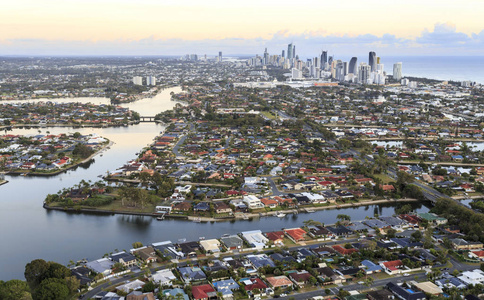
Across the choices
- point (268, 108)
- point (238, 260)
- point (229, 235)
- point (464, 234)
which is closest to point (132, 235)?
point (229, 235)

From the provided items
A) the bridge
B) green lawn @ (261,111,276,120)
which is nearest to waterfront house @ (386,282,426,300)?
green lawn @ (261,111,276,120)

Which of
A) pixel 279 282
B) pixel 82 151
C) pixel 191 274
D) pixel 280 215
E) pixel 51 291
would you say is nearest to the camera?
pixel 51 291

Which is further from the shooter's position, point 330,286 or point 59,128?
point 59,128

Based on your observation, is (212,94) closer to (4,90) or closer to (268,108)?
(268,108)

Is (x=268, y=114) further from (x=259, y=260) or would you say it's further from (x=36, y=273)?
(x=36, y=273)

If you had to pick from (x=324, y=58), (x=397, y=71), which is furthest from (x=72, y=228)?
(x=324, y=58)

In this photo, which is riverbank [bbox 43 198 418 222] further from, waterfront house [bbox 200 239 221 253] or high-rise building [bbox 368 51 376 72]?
high-rise building [bbox 368 51 376 72]
